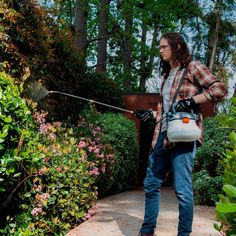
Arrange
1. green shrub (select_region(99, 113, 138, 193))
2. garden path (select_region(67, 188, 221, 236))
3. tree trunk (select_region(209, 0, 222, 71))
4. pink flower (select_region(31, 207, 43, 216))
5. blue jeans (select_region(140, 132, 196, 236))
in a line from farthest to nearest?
tree trunk (select_region(209, 0, 222, 71)) → green shrub (select_region(99, 113, 138, 193)) → garden path (select_region(67, 188, 221, 236)) → pink flower (select_region(31, 207, 43, 216)) → blue jeans (select_region(140, 132, 196, 236))

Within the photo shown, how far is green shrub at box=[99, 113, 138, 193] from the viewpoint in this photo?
28.3 ft

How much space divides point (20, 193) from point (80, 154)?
1.55 m

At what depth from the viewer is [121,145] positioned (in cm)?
895

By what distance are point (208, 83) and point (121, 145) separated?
515 cm

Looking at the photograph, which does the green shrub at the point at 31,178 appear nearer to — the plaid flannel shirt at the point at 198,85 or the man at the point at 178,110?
the man at the point at 178,110

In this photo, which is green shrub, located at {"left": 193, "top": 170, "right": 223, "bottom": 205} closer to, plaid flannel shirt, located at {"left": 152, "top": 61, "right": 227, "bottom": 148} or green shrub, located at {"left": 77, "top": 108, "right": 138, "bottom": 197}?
green shrub, located at {"left": 77, "top": 108, "right": 138, "bottom": 197}

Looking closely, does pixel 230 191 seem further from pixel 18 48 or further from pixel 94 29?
pixel 94 29

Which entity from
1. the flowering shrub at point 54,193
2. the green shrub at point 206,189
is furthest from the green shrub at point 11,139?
the green shrub at point 206,189

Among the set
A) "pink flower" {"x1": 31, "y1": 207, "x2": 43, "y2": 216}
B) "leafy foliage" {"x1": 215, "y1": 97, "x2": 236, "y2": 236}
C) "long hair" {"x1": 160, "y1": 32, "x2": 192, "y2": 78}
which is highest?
"long hair" {"x1": 160, "y1": 32, "x2": 192, "y2": 78}

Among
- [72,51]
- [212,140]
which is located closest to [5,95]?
[212,140]

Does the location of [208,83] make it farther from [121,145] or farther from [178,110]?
[121,145]

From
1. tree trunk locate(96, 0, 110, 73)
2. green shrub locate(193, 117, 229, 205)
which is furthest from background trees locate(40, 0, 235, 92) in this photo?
green shrub locate(193, 117, 229, 205)

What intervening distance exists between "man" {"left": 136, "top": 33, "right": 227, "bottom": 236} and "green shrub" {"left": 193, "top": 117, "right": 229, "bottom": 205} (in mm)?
3065

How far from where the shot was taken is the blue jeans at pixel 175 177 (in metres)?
3.78
